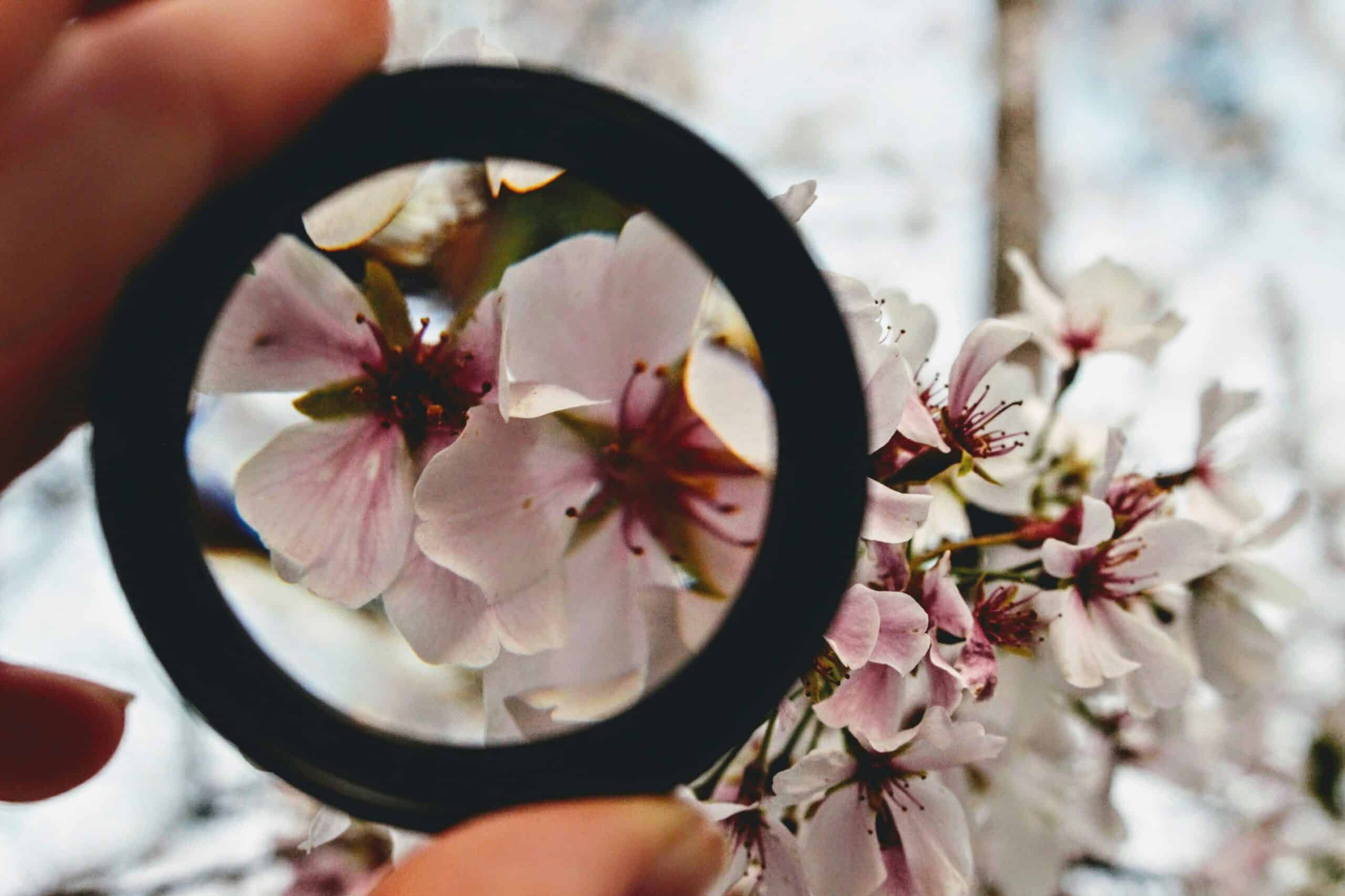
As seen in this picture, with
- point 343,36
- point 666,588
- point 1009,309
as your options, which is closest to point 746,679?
point 666,588

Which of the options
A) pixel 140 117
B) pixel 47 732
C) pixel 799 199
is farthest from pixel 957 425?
pixel 47 732

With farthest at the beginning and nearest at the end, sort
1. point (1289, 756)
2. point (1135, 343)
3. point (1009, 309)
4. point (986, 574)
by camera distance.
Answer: point (1289, 756), point (1009, 309), point (1135, 343), point (986, 574)

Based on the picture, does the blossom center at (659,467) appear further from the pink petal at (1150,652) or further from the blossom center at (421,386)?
the pink petal at (1150,652)

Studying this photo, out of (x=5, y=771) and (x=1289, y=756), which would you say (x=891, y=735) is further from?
(x=1289, y=756)

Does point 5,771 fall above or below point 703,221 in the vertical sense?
below

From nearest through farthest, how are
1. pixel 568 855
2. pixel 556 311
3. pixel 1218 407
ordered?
pixel 568 855, pixel 556 311, pixel 1218 407

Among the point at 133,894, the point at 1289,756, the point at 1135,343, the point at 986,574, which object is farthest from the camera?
the point at 1289,756

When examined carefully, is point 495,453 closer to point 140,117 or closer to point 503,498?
point 503,498
